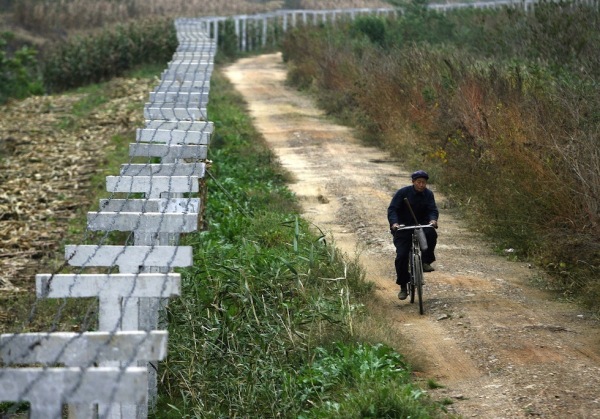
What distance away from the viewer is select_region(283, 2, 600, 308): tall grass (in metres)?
12.6

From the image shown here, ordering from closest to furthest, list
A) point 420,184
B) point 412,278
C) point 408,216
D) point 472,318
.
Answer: point 472,318 → point 412,278 → point 420,184 → point 408,216

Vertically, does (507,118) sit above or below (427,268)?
above

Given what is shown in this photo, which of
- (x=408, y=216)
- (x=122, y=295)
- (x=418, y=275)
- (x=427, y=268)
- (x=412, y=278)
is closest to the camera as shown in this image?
(x=122, y=295)

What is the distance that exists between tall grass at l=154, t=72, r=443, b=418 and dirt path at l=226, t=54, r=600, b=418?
0.51 m

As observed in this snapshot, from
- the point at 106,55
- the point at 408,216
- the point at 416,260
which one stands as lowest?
the point at 106,55

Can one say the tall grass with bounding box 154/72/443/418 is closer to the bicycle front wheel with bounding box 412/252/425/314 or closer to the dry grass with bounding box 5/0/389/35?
the bicycle front wheel with bounding box 412/252/425/314

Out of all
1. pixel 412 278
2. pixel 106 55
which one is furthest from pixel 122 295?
pixel 106 55

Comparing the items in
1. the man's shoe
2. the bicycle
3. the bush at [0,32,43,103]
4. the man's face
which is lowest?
the bush at [0,32,43,103]

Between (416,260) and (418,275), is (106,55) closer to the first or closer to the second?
(416,260)

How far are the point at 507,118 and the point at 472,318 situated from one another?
5276 mm

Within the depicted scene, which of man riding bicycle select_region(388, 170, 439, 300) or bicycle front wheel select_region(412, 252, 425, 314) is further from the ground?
man riding bicycle select_region(388, 170, 439, 300)

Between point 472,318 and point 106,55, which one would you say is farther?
point 106,55

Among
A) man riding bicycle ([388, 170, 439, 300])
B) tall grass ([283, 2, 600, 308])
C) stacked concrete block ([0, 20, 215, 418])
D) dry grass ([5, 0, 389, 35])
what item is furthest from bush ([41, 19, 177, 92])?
man riding bicycle ([388, 170, 439, 300])

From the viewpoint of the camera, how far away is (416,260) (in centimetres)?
1136
